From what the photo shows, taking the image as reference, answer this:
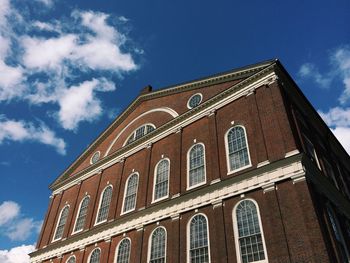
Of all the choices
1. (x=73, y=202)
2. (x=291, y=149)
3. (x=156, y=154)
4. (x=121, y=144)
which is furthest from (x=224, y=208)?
(x=73, y=202)

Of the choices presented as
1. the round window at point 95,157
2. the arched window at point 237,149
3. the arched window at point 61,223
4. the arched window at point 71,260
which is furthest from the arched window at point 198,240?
the arched window at point 61,223

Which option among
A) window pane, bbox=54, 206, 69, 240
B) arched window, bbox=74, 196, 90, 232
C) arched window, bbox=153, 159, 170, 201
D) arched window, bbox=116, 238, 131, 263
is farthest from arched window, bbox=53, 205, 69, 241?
arched window, bbox=153, 159, 170, 201

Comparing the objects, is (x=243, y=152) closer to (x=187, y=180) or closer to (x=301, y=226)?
(x=187, y=180)

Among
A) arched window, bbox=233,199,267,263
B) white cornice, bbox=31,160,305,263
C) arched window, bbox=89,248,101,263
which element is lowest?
arched window, bbox=233,199,267,263

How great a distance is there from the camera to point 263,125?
16703 millimetres

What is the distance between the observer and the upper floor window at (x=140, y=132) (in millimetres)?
25902

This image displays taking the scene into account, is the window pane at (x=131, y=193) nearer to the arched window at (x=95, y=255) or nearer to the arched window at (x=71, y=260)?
the arched window at (x=95, y=255)

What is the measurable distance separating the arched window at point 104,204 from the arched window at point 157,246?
21.4ft

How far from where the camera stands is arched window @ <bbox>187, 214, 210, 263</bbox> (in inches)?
610

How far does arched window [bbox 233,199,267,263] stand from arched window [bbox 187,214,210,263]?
1874 mm

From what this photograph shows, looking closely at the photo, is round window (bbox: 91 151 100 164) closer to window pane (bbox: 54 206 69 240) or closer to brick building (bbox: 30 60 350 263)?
brick building (bbox: 30 60 350 263)

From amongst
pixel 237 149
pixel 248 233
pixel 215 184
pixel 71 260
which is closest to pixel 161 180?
pixel 215 184

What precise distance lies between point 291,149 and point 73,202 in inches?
835

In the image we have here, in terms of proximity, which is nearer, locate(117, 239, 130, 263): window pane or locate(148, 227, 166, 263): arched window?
locate(148, 227, 166, 263): arched window
